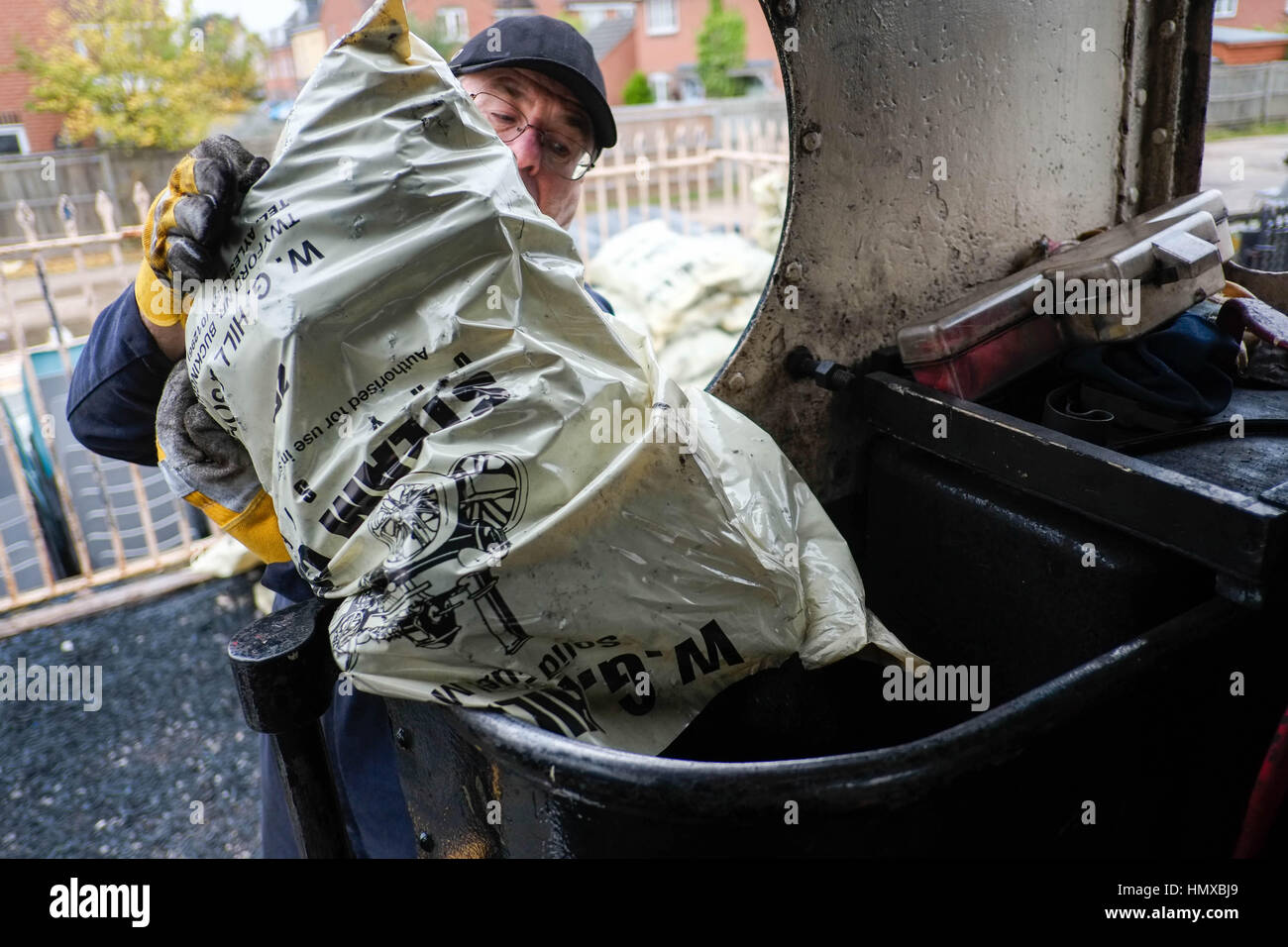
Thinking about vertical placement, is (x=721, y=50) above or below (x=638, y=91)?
above

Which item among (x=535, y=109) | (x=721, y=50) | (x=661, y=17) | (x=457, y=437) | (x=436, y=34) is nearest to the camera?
(x=457, y=437)

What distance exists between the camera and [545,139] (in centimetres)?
181

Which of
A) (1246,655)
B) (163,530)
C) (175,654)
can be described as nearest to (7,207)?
(163,530)

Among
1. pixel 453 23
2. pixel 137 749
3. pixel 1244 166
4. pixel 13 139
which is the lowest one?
pixel 137 749

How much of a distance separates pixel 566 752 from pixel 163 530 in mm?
5455

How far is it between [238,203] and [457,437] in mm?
426

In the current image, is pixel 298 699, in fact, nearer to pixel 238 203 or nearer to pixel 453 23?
pixel 238 203

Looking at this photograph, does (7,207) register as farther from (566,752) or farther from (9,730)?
(566,752)

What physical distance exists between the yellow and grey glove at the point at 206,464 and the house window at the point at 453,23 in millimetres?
16878

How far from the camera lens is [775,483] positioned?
1.26m

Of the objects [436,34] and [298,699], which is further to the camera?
[436,34]

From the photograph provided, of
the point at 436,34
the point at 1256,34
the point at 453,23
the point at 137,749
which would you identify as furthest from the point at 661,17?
the point at 137,749

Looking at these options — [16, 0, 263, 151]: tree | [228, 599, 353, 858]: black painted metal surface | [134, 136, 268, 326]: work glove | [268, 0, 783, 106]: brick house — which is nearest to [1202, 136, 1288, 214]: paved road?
[134, 136, 268, 326]: work glove

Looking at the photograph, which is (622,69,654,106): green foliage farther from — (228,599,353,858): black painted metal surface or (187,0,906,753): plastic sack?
(228,599,353,858): black painted metal surface
